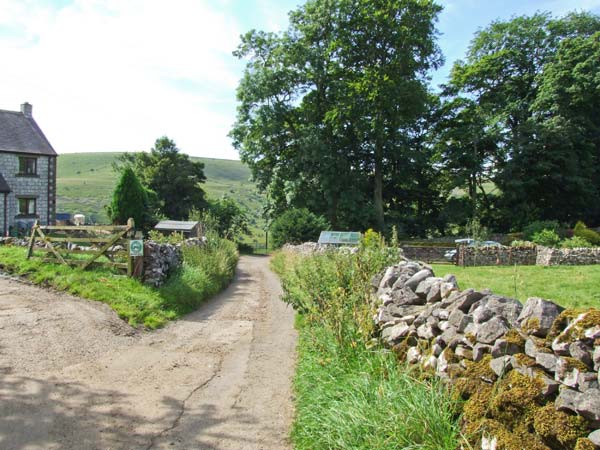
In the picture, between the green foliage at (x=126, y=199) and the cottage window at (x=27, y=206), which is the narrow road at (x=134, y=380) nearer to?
the green foliage at (x=126, y=199)

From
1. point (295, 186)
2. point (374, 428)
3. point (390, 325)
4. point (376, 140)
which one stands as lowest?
point (374, 428)

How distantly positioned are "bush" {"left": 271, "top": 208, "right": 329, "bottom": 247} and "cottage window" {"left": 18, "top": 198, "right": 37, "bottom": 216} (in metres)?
16.9

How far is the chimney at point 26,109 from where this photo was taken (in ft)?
109

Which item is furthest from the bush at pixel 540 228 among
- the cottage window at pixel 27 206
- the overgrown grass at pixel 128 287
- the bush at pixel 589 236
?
the cottage window at pixel 27 206

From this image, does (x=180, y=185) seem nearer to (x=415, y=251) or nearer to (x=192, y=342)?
(x=415, y=251)

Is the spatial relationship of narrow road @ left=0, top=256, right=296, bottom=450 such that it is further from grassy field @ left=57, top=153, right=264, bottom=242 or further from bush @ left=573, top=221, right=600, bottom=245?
grassy field @ left=57, top=153, right=264, bottom=242

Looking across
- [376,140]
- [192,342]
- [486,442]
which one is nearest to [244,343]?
[192,342]

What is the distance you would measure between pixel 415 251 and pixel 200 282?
55.8ft

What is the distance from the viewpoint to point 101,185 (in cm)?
10175

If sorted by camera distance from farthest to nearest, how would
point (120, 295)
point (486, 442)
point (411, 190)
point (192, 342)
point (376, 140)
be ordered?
point (411, 190) < point (376, 140) < point (120, 295) < point (192, 342) < point (486, 442)

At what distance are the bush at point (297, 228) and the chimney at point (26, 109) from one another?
67.1 ft

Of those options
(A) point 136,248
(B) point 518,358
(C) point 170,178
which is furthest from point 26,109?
(B) point 518,358

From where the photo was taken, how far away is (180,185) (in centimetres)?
4709

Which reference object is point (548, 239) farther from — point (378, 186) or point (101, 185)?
point (101, 185)
